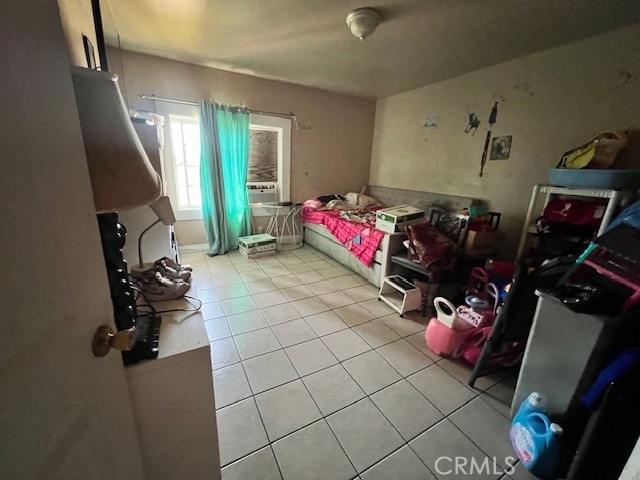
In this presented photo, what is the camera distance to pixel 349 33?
221 centimetres

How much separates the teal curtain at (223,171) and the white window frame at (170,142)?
0.19 meters

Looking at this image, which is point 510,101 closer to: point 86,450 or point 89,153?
point 89,153

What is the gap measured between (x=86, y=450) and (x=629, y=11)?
3.55 meters

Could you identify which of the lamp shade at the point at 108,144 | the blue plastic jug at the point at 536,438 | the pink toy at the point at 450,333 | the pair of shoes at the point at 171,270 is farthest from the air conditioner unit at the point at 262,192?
the blue plastic jug at the point at 536,438

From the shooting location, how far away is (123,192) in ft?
2.05

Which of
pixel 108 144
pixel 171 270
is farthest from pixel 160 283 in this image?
pixel 108 144

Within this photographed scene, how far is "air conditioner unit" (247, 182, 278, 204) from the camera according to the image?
12.7 ft

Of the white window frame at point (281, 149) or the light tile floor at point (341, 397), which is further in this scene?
the white window frame at point (281, 149)

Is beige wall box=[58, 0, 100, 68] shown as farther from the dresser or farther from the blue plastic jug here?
the blue plastic jug

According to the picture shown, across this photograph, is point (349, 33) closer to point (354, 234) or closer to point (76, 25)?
point (354, 234)

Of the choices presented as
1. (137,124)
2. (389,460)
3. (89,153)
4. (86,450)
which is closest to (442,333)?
(389,460)

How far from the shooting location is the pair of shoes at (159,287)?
109 cm

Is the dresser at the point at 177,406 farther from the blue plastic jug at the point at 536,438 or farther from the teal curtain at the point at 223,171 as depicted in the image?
the teal curtain at the point at 223,171

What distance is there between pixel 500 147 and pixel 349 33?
194cm
